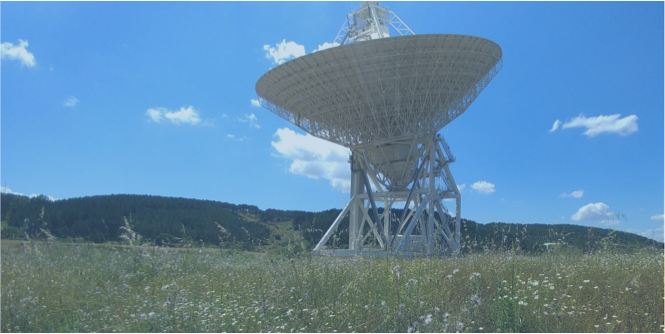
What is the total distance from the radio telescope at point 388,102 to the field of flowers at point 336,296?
1490cm

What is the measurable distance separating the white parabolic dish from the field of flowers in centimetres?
1753

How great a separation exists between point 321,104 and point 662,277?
22.1 metres

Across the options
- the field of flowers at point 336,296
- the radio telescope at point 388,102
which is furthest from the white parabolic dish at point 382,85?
the field of flowers at point 336,296

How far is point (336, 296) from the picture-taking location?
4695mm

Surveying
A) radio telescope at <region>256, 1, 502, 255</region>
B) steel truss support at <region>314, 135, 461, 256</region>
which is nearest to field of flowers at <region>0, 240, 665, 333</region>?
radio telescope at <region>256, 1, 502, 255</region>

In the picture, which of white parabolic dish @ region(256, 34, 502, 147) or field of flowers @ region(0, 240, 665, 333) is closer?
field of flowers @ region(0, 240, 665, 333)

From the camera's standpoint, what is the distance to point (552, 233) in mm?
7027

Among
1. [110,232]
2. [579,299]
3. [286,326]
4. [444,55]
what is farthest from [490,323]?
[444,55]

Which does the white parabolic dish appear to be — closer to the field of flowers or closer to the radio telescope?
the radio telescope

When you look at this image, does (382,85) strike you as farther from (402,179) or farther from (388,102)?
(402,179)

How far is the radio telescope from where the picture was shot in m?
22.9

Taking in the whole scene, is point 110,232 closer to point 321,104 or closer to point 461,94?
point 321,104

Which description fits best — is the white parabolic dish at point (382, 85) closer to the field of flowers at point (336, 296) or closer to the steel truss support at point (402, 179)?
the steel truss support at point (402, 179)

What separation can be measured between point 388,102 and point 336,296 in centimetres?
2136
